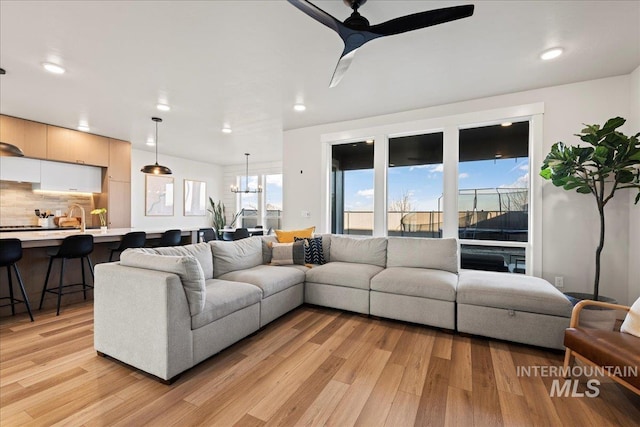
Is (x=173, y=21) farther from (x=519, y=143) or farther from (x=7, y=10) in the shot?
(x=519, y=143)

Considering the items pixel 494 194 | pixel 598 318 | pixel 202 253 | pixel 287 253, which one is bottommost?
pixel 598 318

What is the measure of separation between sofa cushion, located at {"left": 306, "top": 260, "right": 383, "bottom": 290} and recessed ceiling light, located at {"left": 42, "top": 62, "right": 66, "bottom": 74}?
138 inches

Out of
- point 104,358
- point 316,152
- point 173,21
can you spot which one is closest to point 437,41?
point 173,21

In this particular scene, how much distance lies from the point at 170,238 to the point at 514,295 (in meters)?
4.46

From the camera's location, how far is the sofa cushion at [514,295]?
2373 millimetres

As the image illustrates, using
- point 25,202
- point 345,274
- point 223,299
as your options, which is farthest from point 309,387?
point 25,202

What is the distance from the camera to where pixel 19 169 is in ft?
14.9

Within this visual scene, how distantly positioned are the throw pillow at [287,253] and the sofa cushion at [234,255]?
200mm

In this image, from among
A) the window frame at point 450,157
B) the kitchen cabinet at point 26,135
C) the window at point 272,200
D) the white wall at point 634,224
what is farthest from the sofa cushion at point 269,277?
the window at point 272,200

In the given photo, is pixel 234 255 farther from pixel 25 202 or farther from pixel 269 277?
pixel 25 202

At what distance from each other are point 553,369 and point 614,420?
0.54 meters

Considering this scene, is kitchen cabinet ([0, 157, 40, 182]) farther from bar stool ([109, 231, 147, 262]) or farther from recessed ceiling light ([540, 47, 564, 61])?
recessed ceiling light ([540, 47, 564, 61])

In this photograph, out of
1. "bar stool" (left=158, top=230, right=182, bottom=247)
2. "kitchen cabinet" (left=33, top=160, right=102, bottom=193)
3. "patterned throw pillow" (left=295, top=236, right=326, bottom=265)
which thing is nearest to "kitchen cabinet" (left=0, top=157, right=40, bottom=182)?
"kitchen cabinet" (left=33, top=160, right=102, bottom=193)

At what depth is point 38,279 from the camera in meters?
3.36
